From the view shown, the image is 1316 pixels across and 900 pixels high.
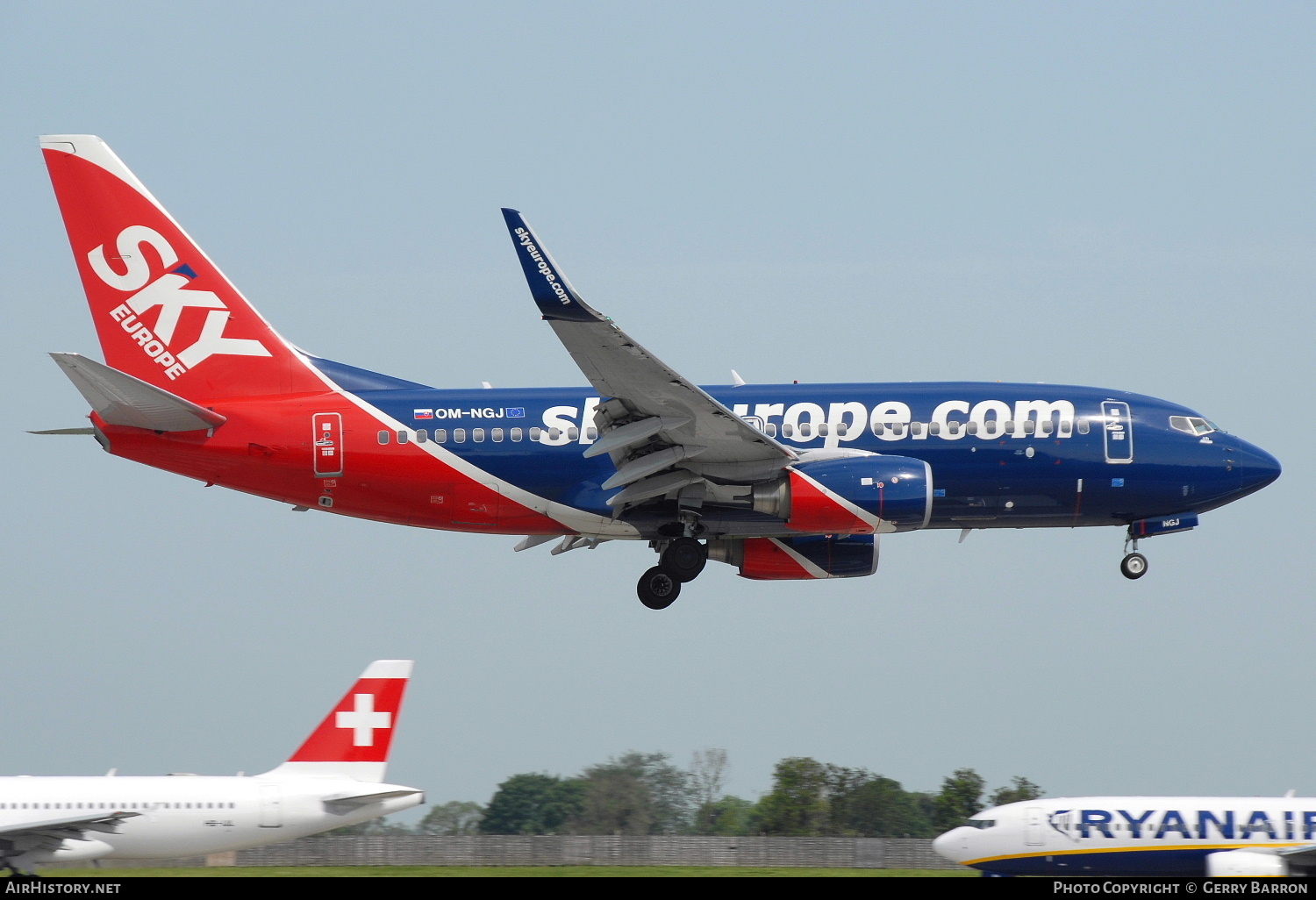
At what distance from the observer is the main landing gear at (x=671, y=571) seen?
3581cm

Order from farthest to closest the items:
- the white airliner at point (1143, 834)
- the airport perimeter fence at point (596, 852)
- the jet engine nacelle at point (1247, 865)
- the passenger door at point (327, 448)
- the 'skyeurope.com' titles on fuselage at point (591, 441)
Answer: the airport perimeter fence at point (596, 852) → the passenger door at point (327, 448) → the 'skyeurope.com' titles on fuselage at point (591, 441) → the white airliner at point (1143, 834) → the jet engine nacelle at point (1247, 865)

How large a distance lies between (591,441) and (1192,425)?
1476cm

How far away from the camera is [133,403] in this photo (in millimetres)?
33531

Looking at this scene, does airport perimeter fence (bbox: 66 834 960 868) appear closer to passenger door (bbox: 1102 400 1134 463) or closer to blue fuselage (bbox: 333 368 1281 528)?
blue fuselage (bbox: 333 368 1281 528)

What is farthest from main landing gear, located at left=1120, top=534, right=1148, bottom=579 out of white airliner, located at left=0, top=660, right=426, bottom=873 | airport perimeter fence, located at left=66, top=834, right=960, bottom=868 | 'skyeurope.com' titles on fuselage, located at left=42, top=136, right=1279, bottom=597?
white airliner, located at left=0, top=660, right=426, bottom=873

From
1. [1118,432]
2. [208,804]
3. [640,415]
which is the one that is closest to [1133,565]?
[1118,432]

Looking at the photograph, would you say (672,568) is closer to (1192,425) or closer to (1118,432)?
(1118,432)

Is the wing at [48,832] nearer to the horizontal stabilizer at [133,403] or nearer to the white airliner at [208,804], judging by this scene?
the white airliner at [208,804]

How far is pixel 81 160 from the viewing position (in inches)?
1467

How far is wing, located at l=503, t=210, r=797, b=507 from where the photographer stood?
95.5 feet

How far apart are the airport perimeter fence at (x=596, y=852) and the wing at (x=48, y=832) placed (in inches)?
300

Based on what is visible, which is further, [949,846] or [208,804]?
[949,846]

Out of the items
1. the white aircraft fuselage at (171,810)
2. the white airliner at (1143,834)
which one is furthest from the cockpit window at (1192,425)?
the white aircraft fuselage at (171,810)
